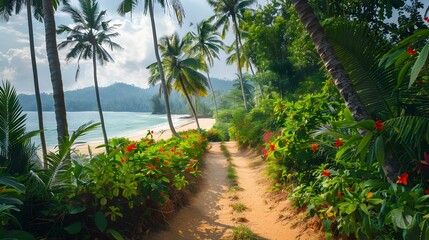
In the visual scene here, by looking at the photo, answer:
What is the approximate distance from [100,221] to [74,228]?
235mm

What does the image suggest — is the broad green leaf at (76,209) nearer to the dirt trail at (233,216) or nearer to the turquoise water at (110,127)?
the dirt trail at (233,216)

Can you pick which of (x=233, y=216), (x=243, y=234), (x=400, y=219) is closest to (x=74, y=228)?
(x=243, y=234)

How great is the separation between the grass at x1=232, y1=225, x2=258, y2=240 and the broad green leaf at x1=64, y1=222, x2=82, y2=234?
1944 mm

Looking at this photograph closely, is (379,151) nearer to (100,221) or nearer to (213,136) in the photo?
(100,221)

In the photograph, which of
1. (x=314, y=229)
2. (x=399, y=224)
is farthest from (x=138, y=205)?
(x=399, y=224)

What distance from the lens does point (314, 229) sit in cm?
321

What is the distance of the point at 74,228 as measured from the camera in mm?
→ 2480

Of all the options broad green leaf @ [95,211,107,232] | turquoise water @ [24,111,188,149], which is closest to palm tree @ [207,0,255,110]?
turquoise water @ [24,111,188,149]

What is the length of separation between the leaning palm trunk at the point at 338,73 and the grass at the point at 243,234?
1.88 metres

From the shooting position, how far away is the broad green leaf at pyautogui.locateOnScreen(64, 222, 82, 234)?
2.44 metres

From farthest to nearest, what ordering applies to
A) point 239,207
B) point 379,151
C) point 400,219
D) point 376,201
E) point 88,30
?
1. point 88,30
2. point 239,207
3. point 376,201
4. point 379,151
5. point 400,219

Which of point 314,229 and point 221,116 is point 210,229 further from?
point 221,116

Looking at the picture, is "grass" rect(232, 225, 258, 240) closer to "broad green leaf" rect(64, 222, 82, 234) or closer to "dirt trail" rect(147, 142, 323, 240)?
"dirt trail" rect(147, 142, 323, 240)

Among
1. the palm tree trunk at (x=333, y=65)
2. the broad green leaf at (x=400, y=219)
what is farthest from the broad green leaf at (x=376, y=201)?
the palm tree trunk at (x=333, y=65)
